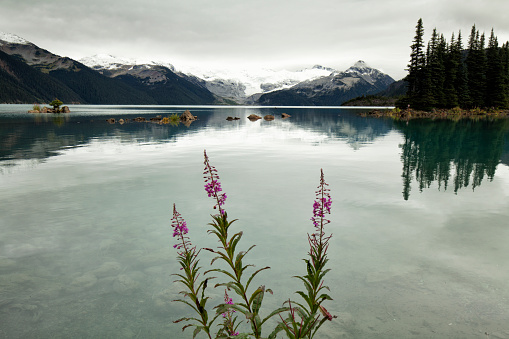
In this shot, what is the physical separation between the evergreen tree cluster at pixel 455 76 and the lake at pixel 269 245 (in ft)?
260

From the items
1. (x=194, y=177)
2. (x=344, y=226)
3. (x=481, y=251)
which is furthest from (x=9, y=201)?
(x=481, y=251)

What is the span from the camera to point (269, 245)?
9578mm

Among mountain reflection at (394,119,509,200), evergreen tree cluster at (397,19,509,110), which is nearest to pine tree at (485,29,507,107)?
evergreen tree cluster at (397,19,509,110)

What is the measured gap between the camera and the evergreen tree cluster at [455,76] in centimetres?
8962

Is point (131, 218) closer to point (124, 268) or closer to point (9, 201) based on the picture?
point (124, 268)

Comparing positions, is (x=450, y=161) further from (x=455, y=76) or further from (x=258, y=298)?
(x=455, y=76)

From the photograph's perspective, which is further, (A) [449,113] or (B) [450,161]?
(A) [449,113]

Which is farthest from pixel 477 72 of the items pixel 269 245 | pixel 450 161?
pixel 269 245

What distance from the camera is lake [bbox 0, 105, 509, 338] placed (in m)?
6.14

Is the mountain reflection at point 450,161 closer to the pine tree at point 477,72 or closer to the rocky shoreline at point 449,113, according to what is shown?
the rocky shoreline at point 449,113

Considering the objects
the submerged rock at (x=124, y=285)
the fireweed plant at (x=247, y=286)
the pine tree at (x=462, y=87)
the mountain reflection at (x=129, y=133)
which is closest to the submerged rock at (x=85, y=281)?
the submerged rock at (x=124, y=285)

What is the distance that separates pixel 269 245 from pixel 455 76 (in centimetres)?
10496

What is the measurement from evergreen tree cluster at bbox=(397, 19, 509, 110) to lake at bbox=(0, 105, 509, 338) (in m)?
79.4

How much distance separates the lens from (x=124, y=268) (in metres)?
8.22
